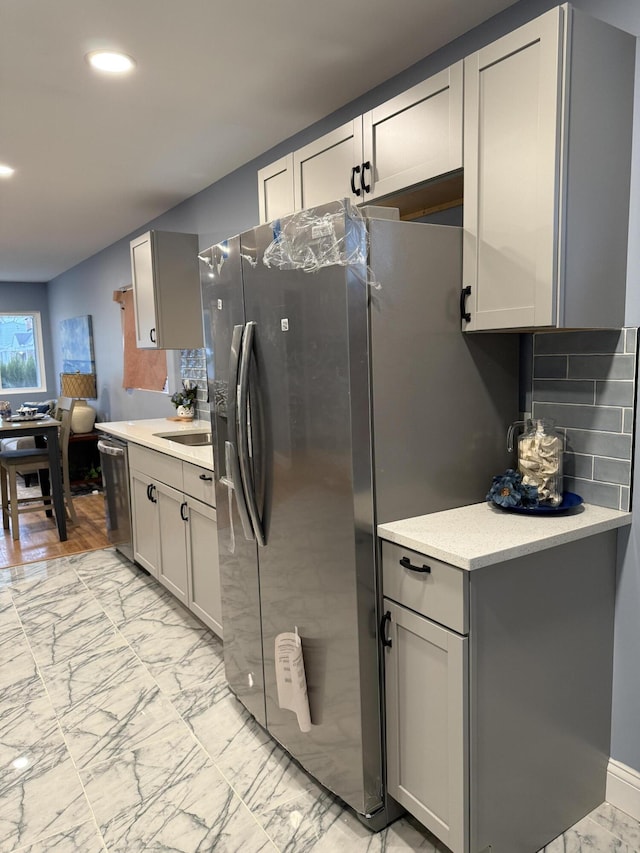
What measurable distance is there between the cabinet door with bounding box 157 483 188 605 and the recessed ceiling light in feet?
6.07

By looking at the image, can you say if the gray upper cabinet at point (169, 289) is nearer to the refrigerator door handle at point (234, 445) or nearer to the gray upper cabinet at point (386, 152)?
the gray upper cabinet at point (386, 152)

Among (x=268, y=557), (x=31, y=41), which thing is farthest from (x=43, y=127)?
(x=268, y=557)

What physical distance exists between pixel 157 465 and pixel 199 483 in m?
0.63

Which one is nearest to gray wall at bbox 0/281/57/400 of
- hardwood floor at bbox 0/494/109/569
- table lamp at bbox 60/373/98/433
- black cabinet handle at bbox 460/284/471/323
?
table lamp at bbox 60/373/98/433

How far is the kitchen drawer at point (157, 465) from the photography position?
3136 millimetres

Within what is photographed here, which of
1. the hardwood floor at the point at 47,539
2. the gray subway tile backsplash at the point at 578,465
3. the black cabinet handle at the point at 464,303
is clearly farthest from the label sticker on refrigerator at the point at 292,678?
the hardwood floor at the point at 47,539

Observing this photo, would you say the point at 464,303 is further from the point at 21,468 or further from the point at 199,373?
the point at 21,468

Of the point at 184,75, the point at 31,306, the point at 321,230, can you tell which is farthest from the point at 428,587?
the point at 31,306

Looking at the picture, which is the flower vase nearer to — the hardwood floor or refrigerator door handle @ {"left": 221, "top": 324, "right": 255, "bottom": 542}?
the hardwood floor

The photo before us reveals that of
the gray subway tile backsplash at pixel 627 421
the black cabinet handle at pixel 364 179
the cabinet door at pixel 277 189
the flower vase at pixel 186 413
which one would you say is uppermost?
the cabinet door at pixel 277 189

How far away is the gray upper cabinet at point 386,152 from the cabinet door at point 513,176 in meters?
0.08

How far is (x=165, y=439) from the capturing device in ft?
12.1

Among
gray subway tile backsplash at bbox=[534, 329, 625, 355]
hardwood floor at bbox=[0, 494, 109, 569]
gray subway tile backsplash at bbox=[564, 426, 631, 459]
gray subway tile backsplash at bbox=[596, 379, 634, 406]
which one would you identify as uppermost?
gray subway tile backsplash at bbox=[534, 329, 625, 355]

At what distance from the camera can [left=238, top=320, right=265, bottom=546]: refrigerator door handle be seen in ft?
6.64
